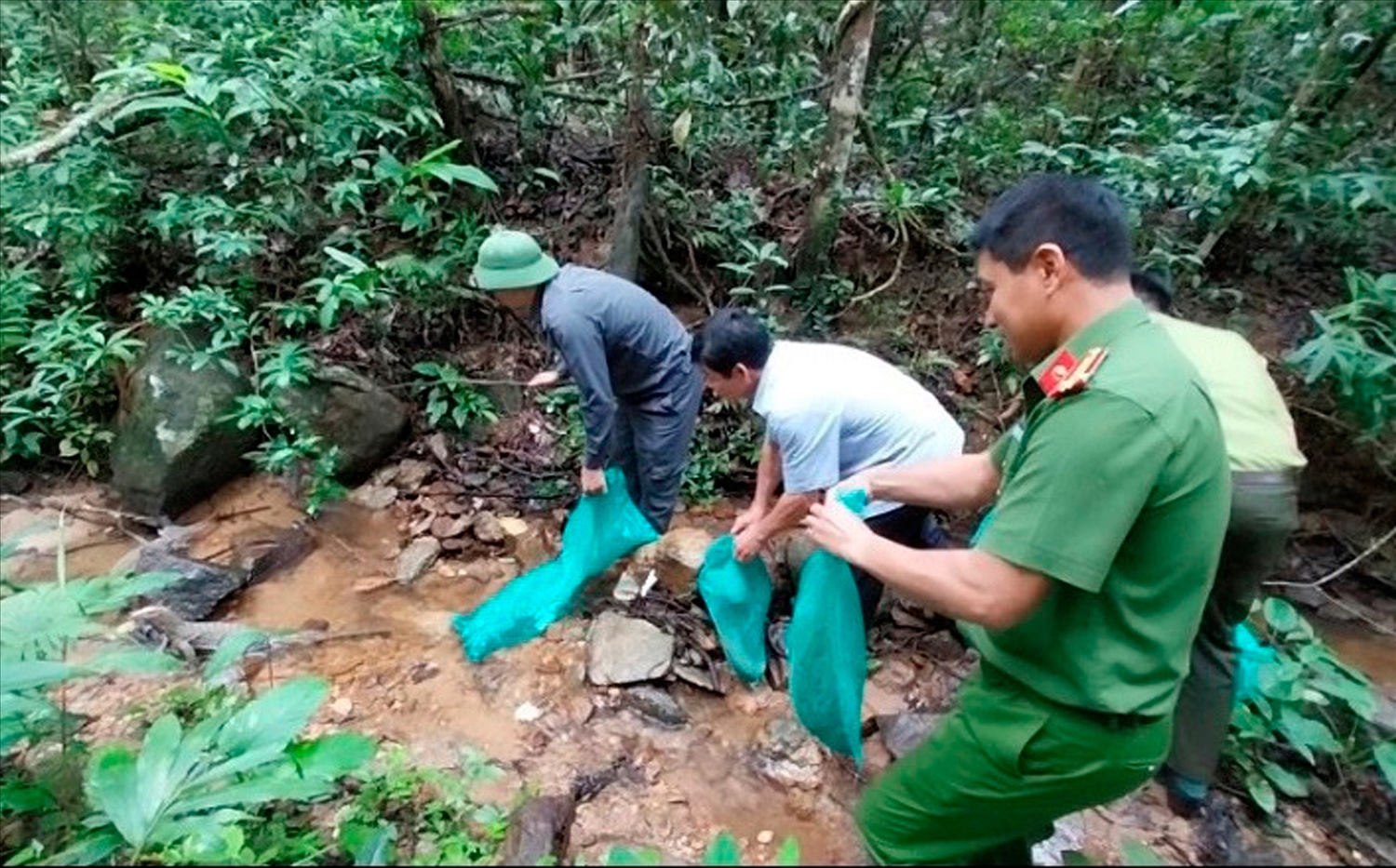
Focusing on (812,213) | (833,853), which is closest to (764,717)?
(833,853)

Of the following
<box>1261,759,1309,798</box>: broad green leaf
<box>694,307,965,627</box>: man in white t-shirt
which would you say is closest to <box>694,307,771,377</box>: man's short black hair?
<box>694,307,965,627</box>: man in white t-shirt

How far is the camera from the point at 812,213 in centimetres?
441

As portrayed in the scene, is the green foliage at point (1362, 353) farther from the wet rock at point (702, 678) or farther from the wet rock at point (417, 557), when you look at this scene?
the wet rock at point (417, 557)

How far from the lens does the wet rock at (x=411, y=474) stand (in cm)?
414

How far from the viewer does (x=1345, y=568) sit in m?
3.45

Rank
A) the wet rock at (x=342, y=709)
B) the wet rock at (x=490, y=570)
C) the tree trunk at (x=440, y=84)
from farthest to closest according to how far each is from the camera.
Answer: the tree trunk at (x=440, y=84) → the wet rock at (x=490, y=570) → the wet rock at (x=342, y=709)

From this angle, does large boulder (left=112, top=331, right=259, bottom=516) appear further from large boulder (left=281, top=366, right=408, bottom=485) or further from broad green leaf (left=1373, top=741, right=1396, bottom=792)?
broad green leaf (left=1373, top=741, right=1396, bottom=792)

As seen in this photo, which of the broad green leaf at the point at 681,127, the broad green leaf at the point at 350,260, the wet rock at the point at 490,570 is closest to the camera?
the wet rock at the point at 490,570

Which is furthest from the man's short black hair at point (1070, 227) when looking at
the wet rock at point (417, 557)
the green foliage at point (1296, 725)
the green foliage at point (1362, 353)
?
the wet rock at point (417, 557)

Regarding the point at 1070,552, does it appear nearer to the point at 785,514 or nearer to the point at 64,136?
the point at 785,514

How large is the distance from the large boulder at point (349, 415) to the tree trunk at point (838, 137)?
2.31 metres

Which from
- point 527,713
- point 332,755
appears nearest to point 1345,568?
point 527,713

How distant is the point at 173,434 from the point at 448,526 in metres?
1.32

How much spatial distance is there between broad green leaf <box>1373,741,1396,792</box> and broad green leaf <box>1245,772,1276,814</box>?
28 cm
